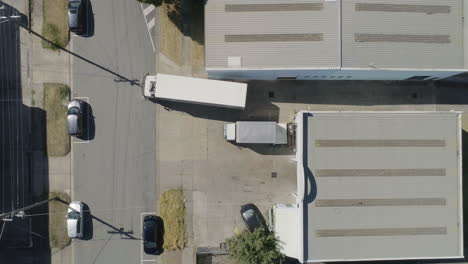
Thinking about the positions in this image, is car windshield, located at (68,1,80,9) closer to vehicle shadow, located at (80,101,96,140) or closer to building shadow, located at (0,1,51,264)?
building shadow, located at (0,1,51,264)

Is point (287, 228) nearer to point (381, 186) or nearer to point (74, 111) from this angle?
point (381, 186)

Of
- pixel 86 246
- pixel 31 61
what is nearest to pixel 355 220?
pixel 86 246

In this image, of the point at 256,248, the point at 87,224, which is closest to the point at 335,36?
the point at 256,248

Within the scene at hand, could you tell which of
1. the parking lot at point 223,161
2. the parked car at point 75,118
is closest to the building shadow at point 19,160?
the parked car at point 75,118

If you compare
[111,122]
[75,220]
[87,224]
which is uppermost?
[111,122]

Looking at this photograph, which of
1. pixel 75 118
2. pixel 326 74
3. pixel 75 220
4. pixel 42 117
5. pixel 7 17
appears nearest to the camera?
pixel 326 74

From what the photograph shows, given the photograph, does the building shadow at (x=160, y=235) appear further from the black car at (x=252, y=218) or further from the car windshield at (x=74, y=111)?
the car windshield at (x=74, y=111)
